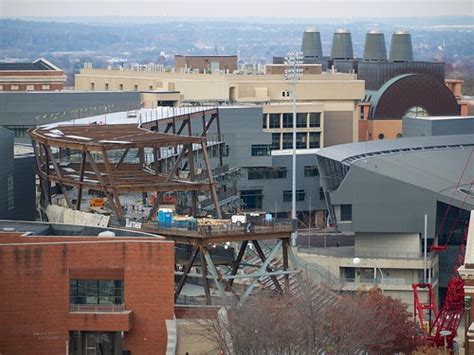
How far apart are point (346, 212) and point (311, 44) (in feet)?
221

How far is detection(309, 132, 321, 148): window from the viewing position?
83.6 meters

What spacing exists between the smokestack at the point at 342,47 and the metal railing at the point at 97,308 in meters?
84.6

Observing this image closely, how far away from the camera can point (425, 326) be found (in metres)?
48.8

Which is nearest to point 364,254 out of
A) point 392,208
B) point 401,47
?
point 392,208

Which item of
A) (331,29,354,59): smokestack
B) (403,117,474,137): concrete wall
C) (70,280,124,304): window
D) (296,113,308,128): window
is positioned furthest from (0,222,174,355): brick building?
(331,29,354,59): smokestack

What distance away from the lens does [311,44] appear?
4941 inches

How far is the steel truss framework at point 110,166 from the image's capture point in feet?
148

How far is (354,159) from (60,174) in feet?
50.9

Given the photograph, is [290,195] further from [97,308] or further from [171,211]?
[97,308]

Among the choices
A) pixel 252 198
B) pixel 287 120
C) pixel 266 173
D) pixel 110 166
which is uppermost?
pixel 110 166

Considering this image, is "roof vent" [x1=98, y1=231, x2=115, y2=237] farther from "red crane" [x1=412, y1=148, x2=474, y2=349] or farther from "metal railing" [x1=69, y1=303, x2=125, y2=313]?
"red crane" [x1=412, y1=148, x2=474, y2=349]

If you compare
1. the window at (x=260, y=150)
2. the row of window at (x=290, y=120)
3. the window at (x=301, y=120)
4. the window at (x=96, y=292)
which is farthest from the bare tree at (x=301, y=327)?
the window at (x=301, y=120)

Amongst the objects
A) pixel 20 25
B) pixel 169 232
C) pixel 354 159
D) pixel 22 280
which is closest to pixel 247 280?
pixel 169 232

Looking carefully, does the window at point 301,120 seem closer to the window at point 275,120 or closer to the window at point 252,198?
the window at point 275,120
